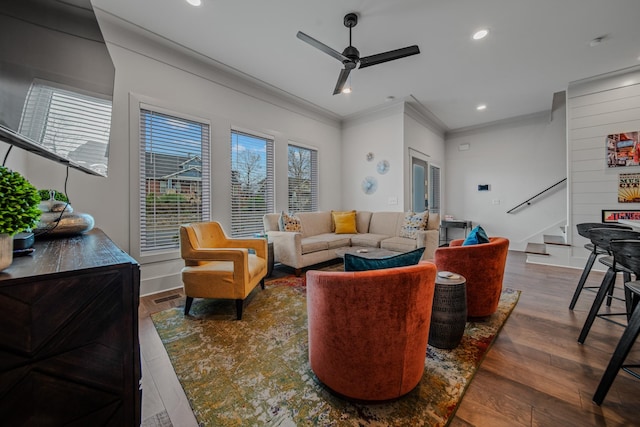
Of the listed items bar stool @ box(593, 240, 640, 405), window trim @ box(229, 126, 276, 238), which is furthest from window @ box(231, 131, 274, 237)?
bar stool @ box(593, 240, 640, 405)

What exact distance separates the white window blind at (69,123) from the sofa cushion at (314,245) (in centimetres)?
244

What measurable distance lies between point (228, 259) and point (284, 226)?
171 cm

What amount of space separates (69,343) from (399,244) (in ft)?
12.3

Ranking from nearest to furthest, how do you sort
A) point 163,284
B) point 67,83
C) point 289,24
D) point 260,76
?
point 67,83
point 289,24
point 163,284
point 260,76

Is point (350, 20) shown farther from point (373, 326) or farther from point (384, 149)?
point (373, 326)

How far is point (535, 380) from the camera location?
4.85 feet

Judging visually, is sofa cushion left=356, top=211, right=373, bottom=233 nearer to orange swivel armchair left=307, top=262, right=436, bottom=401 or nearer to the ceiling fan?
the ceiling fan

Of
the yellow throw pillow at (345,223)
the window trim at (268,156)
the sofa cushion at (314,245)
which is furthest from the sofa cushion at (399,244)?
the window trim at (268,156)

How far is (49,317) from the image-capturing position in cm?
66

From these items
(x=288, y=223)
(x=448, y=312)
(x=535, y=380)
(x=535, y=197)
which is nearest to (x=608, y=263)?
(x=535, y=380)

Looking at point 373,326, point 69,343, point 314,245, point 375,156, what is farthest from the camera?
point 375,156

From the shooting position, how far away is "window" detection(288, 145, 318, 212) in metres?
4.71

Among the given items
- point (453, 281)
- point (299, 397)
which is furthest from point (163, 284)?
point (453, 281)

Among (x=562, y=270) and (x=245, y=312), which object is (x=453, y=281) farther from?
(x=562, y=270)
